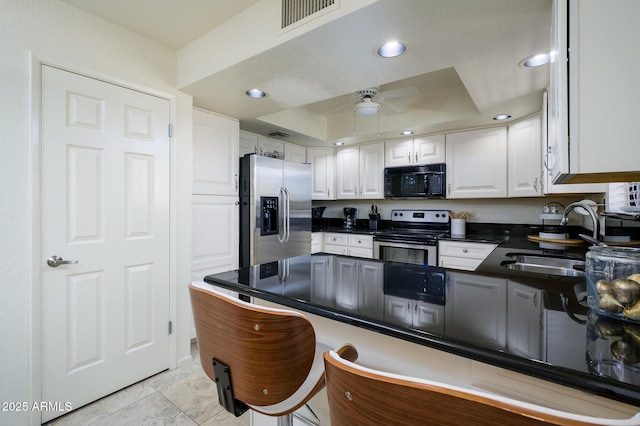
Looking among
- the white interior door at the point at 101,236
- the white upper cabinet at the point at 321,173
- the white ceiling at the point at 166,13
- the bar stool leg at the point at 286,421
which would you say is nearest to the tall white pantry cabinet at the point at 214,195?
the white interior door at the point at 101,236

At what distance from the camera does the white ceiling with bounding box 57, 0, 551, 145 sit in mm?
1352

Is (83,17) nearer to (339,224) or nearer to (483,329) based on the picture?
(483,329)

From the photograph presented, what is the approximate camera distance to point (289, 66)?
1.83 m

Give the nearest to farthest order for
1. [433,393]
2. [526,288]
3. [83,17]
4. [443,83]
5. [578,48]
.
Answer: [433,393] → [578,48] → [526,288] → [83,17] → [443,83]

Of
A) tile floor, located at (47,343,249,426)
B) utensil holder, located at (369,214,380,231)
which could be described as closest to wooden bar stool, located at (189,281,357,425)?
tile floor, located at (47,343,249,426)

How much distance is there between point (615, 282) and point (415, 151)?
3.00 m

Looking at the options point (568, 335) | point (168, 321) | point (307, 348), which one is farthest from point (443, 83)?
point (168, 321)

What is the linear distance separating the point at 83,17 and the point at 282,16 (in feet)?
4.21

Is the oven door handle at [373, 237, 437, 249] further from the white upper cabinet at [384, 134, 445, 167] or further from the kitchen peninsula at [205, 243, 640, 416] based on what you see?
the kitchen peninsula at [205, 243, 640, 416]

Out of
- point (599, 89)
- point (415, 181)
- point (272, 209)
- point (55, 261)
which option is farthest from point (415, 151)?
point (55, 261)

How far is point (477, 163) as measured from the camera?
3.18 metres

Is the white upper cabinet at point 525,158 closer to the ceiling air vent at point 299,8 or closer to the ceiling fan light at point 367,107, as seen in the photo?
the ceiling fan light at point 367,107

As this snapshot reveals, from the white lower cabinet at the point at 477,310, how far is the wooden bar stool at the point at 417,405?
265 mm

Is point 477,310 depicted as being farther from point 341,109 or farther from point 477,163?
point 341,109
